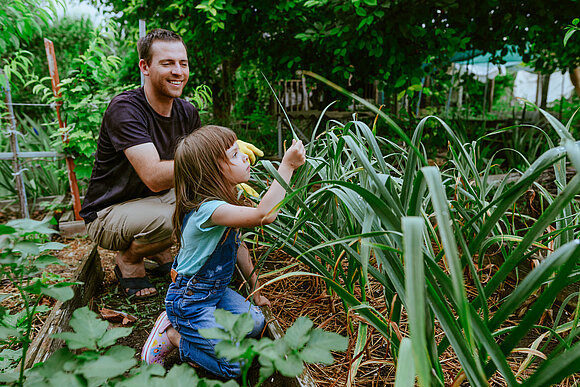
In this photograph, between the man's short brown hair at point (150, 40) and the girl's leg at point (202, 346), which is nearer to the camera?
the girl's leg at point (202, 346)

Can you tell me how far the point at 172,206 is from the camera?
74.0 inches

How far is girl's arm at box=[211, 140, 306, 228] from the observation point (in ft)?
3.59

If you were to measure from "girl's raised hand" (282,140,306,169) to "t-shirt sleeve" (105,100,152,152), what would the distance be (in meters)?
0.84

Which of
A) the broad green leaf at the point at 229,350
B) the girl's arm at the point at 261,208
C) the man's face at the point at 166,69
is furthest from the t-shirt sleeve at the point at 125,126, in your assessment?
the broad green leaf at the point at 229,350

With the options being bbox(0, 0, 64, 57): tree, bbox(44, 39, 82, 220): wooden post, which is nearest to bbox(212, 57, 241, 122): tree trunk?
bbox(44, 39, 82, 220): wooden post

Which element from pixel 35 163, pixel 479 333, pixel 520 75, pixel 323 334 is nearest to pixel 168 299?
pixel 323 334

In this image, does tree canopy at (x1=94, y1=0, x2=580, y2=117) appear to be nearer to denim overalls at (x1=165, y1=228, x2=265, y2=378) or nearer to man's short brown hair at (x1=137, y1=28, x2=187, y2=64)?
man's short brown hair at (x1=137, y1=28, x2=187, y2=64)

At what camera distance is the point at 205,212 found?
45.8 inches

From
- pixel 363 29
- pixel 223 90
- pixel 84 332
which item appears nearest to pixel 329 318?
pixel 84 332

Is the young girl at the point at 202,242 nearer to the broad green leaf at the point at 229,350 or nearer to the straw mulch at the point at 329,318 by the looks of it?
A: the straw mulch at the point at 329,318

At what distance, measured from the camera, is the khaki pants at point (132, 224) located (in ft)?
5.86

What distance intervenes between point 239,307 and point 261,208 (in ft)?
1.44

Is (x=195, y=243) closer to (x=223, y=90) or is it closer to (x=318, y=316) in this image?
(x=318, y=316)

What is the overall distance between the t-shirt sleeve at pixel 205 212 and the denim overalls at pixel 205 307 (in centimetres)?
11
